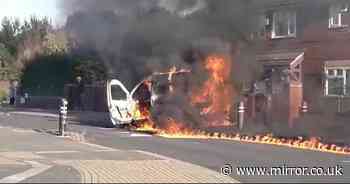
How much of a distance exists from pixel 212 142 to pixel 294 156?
4.52 m

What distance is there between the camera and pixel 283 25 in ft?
104

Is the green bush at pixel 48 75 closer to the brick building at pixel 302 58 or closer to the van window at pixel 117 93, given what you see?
the brick building at pixel 302 58

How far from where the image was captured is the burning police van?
25031 millimetres

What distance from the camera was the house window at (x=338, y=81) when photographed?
28516 mm

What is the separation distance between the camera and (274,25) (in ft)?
102

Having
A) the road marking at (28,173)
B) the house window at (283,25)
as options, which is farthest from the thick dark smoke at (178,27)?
the road marking at (28,173)

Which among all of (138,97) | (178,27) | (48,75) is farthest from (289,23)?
(48,75)

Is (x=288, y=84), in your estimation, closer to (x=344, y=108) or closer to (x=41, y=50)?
(x=344, y=108)

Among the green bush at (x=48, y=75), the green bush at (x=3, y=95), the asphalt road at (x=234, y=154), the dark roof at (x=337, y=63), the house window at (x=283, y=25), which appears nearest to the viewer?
the asphalt road at (x=234, y=154)

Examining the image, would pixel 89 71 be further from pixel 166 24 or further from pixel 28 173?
pixel 28 173

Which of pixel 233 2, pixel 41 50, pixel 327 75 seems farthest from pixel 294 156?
pixel 41 50

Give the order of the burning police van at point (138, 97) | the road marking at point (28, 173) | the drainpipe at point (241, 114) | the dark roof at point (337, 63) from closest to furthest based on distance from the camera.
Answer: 1. the road marking at point (28, 173)
2. the drainpipe at point (241, 114)
3. the burning police van at point (138, 97)
4. the dark roof at point (337, 63)

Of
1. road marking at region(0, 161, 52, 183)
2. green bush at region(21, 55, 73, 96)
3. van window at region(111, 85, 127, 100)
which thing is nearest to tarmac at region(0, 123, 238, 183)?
road marking at region(0, 161, 52, 183)

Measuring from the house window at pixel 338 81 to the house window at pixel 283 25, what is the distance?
2.45 meters
